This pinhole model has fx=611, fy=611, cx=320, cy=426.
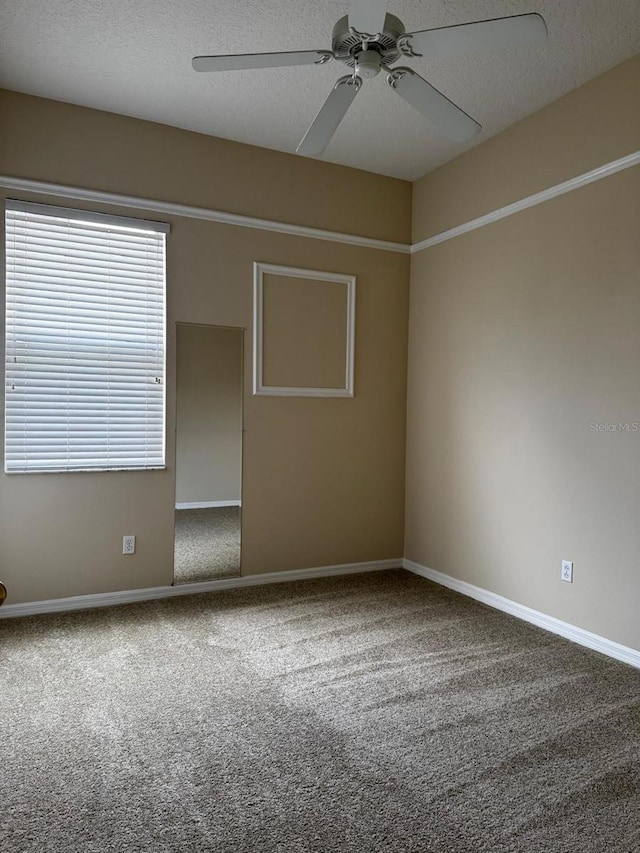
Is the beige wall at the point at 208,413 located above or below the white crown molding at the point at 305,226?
below

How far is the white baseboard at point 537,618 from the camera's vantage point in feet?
10.2

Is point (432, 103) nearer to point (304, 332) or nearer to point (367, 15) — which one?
point (367, 15)

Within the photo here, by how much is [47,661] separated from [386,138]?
3.65 metres

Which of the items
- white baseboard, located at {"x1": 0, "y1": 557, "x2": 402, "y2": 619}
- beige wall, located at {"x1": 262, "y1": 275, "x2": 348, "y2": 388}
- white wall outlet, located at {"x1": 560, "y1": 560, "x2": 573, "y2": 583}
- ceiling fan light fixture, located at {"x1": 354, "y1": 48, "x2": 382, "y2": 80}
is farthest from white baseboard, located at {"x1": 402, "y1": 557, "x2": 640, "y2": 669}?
ceiling fan light fixture, located at {"x1": 354, "y1": 48, "x2": 382, "y2": 80}

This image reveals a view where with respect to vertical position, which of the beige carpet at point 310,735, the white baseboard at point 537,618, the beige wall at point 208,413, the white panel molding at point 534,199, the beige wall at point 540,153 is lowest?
the beige carpet at point 310,735

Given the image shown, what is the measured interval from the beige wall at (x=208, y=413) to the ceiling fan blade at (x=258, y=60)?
6.49 ft

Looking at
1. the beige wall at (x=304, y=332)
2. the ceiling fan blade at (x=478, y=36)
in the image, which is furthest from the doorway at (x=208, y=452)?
the ceiling fan blade at (x=478, y=36)

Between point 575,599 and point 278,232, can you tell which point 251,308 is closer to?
point 278,232

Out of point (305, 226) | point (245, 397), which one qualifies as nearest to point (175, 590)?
point (245, 397)

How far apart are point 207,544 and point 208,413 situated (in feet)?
2.88

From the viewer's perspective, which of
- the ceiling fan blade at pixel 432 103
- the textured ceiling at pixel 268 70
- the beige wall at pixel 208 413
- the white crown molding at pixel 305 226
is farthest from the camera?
the beige wall at pixel 208 413

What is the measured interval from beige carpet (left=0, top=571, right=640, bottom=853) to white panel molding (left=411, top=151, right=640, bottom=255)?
249 centimetres

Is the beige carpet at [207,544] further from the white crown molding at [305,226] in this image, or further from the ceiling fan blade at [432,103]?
the ceiling fan blade at [432,103]

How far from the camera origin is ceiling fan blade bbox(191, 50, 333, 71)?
83.0 inches
